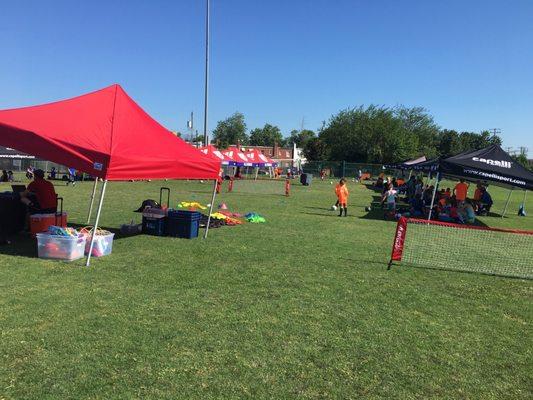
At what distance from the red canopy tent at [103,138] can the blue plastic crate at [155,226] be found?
1.58 m

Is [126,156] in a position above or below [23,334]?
above

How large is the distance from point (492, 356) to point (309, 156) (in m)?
85.1

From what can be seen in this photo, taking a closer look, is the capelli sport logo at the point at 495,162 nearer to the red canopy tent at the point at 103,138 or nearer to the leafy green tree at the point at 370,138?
the red canopy tent at the point at 103,138

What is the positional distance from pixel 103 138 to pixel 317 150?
78.8m

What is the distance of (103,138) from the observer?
823 centimetres

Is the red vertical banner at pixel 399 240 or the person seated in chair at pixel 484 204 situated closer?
the red vertical banner at pixel 399 240

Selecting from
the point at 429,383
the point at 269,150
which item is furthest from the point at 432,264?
the point at 269,150

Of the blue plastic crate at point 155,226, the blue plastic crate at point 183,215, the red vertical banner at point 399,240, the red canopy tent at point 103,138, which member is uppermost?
the red canopy tent at point 103,138

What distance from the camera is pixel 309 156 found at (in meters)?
89.1

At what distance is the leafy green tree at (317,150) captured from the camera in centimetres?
8105

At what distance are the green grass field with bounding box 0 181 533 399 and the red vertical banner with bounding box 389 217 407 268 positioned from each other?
341 millimetres

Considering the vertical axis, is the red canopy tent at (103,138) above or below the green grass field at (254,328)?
above

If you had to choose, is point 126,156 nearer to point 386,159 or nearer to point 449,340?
point 449,340

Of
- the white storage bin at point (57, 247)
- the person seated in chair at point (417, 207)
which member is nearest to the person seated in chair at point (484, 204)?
the person seated in chair at point (417, 207)
